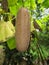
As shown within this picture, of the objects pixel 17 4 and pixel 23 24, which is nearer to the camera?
pixel 23 24

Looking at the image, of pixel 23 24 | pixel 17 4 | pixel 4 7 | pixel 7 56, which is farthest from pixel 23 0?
pixel 7 56

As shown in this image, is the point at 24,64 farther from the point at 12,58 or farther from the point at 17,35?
the point at 17,35

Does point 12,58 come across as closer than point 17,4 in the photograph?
Result: No

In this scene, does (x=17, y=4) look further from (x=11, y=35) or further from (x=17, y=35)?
(x=17, y=35)

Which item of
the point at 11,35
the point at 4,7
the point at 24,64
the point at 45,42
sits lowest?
the point at 24,64

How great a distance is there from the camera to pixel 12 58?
3238 mm

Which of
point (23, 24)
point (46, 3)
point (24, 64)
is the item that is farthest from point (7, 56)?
point (23, 24)

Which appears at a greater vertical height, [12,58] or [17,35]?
[17,35]

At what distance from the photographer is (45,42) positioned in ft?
10.7

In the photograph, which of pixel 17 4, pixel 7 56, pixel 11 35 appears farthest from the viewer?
pixel 7 56

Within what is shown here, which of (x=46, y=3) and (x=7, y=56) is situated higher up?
(x=46, y=3)

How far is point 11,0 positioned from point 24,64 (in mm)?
1903

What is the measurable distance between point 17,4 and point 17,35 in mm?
535

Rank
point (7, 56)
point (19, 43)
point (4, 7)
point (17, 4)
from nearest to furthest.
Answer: point (19, 43) < point (4, 7) < point (17, 4) < point (7, 56)
